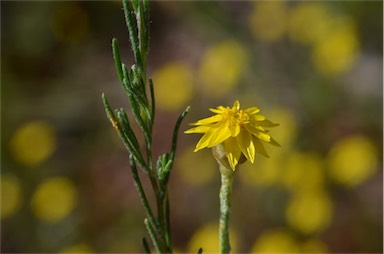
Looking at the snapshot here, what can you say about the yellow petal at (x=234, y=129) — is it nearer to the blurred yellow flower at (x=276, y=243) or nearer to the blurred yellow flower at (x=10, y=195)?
the blurred yellow flower at (x=276, y=243)

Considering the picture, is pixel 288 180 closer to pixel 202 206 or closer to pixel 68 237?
pixel 202 206


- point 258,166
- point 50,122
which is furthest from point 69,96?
point 258,166

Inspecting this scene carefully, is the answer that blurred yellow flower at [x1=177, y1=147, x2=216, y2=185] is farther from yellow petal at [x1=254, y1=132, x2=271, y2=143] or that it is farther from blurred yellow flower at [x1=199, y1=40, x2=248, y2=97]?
yellow petal at [x1=254, y1=132, x2=271, y2=143]

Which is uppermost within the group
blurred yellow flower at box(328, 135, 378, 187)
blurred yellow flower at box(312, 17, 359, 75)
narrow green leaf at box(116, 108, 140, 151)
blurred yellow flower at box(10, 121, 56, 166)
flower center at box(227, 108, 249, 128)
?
narrow green leaf at box(116, 108, 140, 151)

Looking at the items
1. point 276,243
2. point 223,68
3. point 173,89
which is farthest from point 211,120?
point 173,89

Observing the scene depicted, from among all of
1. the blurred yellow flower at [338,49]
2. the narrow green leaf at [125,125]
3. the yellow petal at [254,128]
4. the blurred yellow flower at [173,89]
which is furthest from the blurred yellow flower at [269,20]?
the narrow green leaf at [125,125]

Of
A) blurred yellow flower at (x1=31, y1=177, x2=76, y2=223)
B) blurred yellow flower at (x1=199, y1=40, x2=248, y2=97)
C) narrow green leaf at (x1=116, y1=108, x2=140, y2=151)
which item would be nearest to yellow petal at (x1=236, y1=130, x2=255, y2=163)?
narrow green leaf at (x1=116, y1=108, x2=140, y2=151)
